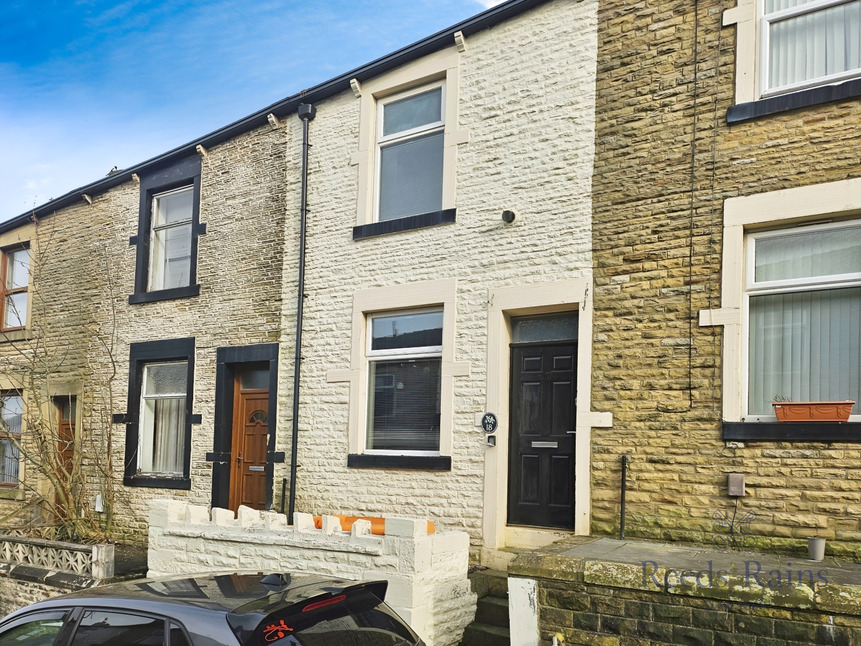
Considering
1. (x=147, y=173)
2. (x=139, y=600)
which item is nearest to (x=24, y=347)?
(x=147, y=173)

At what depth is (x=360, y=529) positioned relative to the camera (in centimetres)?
814

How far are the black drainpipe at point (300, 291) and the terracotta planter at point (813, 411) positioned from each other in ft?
20.7

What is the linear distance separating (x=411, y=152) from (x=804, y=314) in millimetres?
5465

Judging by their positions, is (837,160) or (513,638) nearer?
(513,638)

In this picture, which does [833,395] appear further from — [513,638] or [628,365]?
[513,638]

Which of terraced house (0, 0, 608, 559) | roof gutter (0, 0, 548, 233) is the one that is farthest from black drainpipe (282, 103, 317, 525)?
roof gutter (0, 0, 548, 233)

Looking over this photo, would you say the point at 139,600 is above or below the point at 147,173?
below

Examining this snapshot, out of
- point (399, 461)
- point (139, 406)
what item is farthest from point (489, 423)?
point (139, 406)

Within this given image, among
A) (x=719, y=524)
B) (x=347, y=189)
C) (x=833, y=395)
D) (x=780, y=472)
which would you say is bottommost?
(x=719, y=524)

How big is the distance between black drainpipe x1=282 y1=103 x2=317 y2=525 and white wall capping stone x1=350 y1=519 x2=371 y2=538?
3.12 metres

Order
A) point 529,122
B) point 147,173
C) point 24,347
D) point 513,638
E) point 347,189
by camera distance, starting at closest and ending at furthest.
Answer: point 513,638, point 529,122, point 347,189, point 147,173, point 24,347

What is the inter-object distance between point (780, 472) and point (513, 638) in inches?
114

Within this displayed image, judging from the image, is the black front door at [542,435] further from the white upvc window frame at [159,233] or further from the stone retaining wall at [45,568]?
the white upvc window frame at [159,233]

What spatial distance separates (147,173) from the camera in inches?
562
